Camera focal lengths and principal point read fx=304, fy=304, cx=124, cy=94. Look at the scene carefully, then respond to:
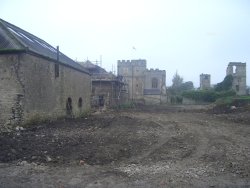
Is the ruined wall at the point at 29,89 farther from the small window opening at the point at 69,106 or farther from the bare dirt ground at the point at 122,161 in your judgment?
the bare dirt ground at the point at 122,161

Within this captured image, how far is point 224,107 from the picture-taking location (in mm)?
36750

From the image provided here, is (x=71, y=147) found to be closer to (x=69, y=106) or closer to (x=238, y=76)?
(x=69, y=106)

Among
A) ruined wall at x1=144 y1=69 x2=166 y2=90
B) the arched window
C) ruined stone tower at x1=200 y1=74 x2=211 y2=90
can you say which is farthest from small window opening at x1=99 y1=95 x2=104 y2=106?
ruined stone tower at x1=200 y1=74 x2=211 y2=90

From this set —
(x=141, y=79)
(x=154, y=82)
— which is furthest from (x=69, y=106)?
(x=154, y=82)

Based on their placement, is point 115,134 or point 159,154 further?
point 115,134

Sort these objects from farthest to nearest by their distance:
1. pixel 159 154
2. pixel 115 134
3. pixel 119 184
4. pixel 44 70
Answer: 1. pixel 44 70
2. pixel 115 134
3. pixel 159 154
4. pixel 119 184

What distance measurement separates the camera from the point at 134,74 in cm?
6625

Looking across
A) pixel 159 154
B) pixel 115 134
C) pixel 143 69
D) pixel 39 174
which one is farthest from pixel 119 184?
pixel 143 69

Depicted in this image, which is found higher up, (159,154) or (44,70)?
(44,70)

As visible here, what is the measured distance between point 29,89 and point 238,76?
4878cm

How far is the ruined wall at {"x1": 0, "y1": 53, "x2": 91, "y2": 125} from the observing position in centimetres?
1549

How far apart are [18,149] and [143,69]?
64053 millimetres

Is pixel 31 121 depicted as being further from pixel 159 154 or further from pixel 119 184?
pixel 119 184

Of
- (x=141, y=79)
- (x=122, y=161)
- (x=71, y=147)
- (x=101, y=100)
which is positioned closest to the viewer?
(x=122, y=161)
